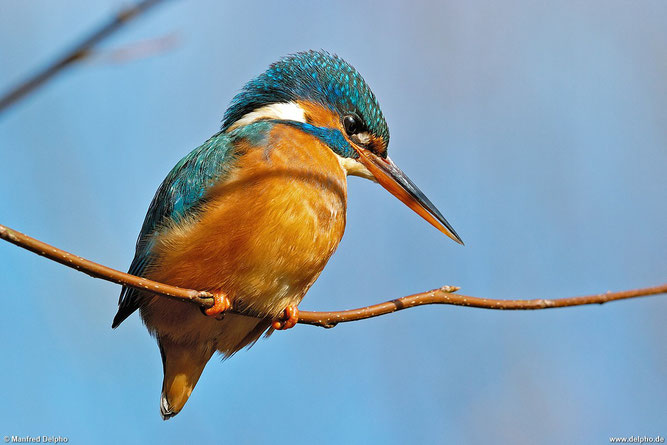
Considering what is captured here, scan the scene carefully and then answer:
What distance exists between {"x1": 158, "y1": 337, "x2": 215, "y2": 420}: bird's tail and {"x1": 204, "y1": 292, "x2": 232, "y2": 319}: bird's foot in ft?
1.49

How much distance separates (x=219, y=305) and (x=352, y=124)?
996mm

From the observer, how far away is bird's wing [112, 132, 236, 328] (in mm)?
2541

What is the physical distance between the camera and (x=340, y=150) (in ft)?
9.33

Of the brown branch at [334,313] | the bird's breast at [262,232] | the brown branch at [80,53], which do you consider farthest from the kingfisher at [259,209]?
the brown branch at [80,53]

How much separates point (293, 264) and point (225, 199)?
0.32 meters

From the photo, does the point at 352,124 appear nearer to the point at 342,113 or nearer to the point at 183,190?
the point at 342,113

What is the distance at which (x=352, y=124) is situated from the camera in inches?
116

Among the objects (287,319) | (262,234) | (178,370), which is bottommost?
(178,370)

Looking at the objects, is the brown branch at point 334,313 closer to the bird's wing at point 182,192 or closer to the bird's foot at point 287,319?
the bird's foot at point 287,319

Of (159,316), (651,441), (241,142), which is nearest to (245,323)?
(159,316)

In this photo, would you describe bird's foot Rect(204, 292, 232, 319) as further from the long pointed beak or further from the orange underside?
the long pointed beak

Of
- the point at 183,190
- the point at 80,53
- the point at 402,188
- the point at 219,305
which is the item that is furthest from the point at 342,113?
the point at 80,53

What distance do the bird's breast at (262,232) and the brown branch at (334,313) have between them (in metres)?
0.14

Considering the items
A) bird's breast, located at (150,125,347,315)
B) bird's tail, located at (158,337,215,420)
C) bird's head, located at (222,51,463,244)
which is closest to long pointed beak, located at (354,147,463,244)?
bird's head, located at (222,51,463,244)
